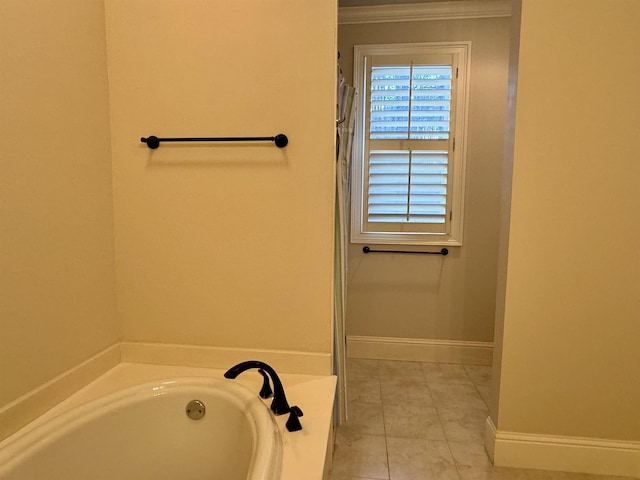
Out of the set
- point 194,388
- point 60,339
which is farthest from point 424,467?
point 60,339

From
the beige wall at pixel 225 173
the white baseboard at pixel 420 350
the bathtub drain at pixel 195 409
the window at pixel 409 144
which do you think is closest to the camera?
the bathtub drain at pixel 195 409

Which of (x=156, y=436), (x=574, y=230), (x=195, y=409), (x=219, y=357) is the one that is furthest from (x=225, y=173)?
(x=574, y=230)

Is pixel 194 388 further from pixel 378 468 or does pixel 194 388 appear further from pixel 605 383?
pixel 605 383

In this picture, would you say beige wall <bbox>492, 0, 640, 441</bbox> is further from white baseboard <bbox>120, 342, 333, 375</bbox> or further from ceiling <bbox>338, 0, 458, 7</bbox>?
ceiling <bbox>338, 0, 458, 7</bbox>

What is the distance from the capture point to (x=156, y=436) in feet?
4.12

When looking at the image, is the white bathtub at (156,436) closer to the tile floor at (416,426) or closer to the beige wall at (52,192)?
the beige wall at (52,192)

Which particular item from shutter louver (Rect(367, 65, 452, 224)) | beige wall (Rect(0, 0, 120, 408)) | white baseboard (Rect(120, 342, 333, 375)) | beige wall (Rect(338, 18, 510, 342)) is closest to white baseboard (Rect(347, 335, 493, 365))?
beige wall (Rect(338, 18, 510, 342))

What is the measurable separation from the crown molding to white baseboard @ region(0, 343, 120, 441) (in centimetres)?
259

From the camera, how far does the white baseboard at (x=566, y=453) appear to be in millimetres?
1693

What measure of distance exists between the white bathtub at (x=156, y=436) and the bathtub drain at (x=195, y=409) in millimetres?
12

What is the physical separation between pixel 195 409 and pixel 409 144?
2222mm

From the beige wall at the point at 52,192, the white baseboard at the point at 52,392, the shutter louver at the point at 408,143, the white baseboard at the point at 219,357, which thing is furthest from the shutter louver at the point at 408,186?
the white baseboard at the point at 52,392

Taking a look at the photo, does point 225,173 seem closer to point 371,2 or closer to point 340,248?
point 340,248

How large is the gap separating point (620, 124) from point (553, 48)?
42 centimetres
